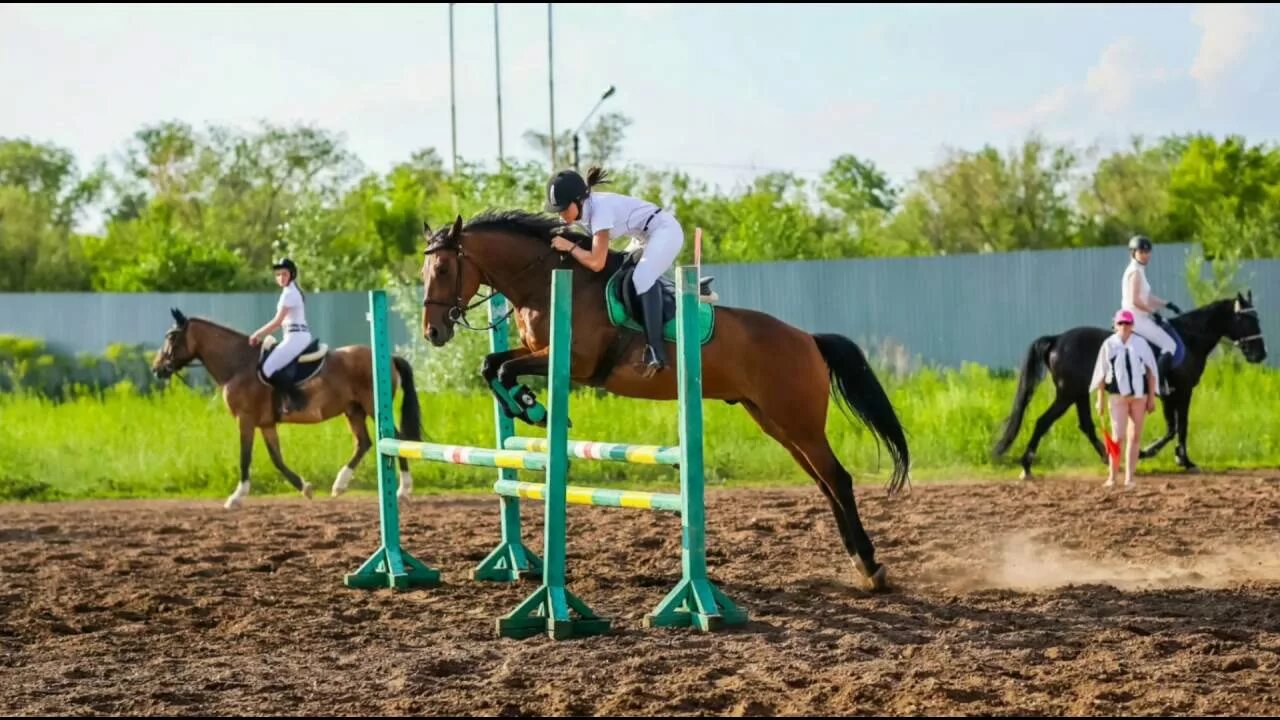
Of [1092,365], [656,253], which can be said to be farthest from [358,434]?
[656,253]

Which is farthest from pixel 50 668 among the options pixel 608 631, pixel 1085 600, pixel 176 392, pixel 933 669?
pixel 176 392

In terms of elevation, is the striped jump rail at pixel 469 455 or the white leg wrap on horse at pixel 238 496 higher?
the striped jump rail at pixel 469 455

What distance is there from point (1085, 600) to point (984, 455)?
347 inches

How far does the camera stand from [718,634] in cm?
729

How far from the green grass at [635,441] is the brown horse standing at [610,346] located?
6.81 meters

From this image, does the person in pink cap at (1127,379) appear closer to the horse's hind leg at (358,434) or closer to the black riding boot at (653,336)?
the black riding boot at (653,336)

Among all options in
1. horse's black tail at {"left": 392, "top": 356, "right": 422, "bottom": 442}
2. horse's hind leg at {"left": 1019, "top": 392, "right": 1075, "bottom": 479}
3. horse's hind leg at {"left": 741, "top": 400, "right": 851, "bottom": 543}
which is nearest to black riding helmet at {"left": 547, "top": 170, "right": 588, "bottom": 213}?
horse's hind leg at {"left": 741, "top": 400, "right": 851, "bottom": 543}

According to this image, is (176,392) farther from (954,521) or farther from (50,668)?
(50,668)

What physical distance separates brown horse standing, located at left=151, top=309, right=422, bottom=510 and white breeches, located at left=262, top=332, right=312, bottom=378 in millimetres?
256

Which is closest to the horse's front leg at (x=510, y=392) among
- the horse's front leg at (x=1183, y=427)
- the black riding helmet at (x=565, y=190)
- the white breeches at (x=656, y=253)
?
the white breeches at (x=656, y=253)

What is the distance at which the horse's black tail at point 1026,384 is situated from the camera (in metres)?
15.4

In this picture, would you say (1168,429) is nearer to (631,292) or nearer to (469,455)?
(631,292)

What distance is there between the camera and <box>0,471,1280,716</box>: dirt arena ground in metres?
5.77

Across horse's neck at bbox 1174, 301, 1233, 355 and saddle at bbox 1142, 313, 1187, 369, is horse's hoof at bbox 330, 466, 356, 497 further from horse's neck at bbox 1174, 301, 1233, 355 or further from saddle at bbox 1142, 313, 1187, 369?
horse's neck at bbox 1174, 301, 1233, 355
